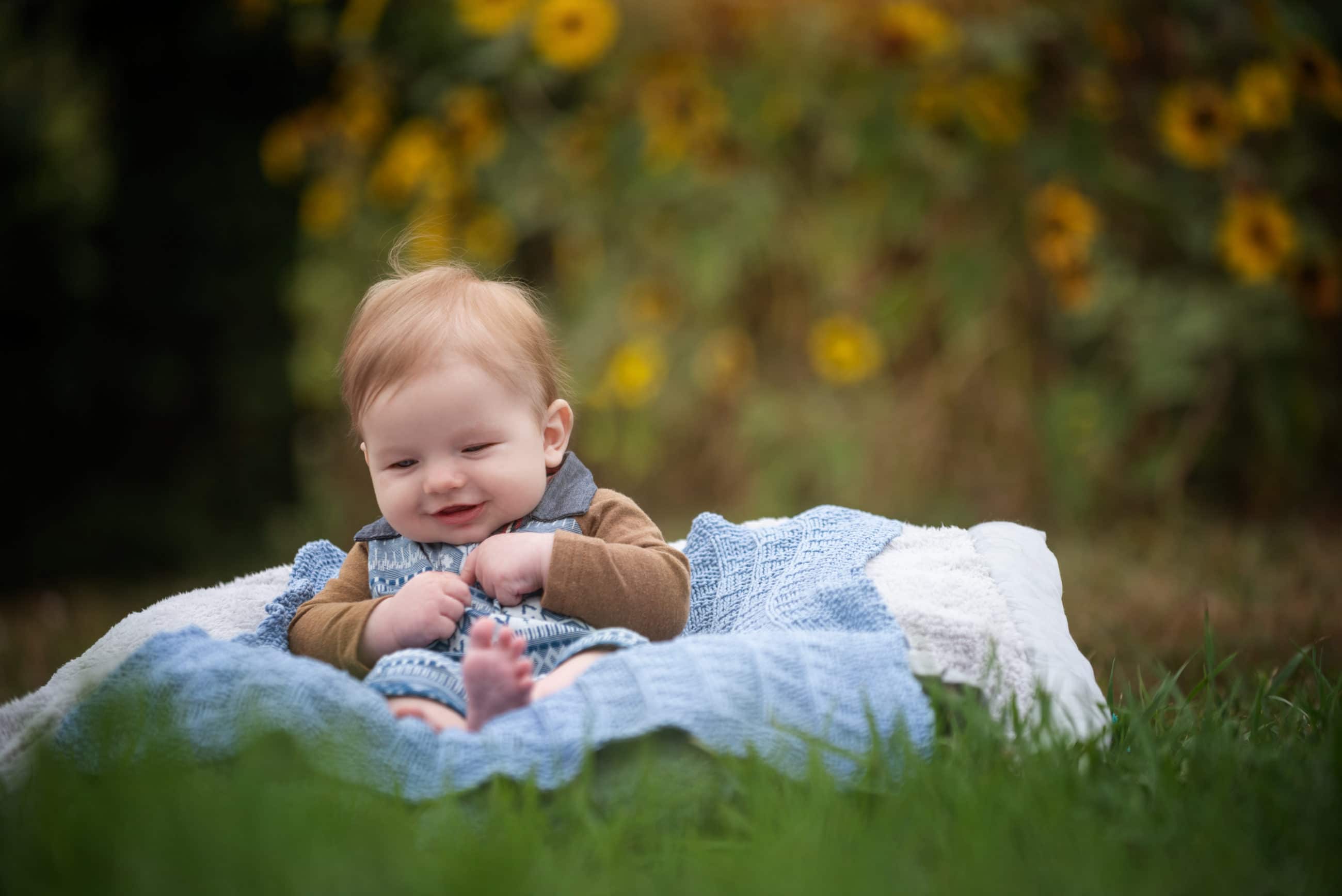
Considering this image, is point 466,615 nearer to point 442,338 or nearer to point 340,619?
point 340,619

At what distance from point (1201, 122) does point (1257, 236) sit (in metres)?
0.35

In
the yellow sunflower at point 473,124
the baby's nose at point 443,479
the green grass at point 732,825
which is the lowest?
the green grass at point 732,825

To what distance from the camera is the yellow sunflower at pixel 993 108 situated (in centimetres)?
343

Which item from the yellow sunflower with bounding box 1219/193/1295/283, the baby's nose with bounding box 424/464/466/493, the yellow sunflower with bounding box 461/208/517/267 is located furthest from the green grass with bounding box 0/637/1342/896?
the yellow sunflower with bounding box 461/208/517/267

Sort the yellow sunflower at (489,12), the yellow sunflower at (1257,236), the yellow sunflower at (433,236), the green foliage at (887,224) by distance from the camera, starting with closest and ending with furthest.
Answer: the yellow sunflower at (1257,236), the green foliage at (887,224), the yellow sunflower at (433,236), the yellow sunflower at (489,12)

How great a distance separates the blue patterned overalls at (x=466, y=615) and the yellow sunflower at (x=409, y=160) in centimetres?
220

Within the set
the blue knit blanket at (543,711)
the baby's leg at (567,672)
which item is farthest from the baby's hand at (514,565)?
the blue knit blanket at (543,711)

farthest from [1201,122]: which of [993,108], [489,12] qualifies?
[489,12]

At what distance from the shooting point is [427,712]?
1.53 meters

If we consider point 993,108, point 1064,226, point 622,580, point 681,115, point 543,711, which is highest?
point 681,115

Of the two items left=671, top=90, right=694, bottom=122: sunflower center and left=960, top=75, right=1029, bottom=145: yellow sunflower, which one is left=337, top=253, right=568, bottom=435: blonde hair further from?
left=960, top=75, right=1029, bottom=145: yellow sunflower

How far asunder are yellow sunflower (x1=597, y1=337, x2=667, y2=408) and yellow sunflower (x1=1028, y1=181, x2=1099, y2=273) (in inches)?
45.6

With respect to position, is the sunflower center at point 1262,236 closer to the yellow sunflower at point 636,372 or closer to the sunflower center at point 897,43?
the sunflower center at point 897,43

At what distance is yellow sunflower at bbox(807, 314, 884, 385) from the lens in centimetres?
366
